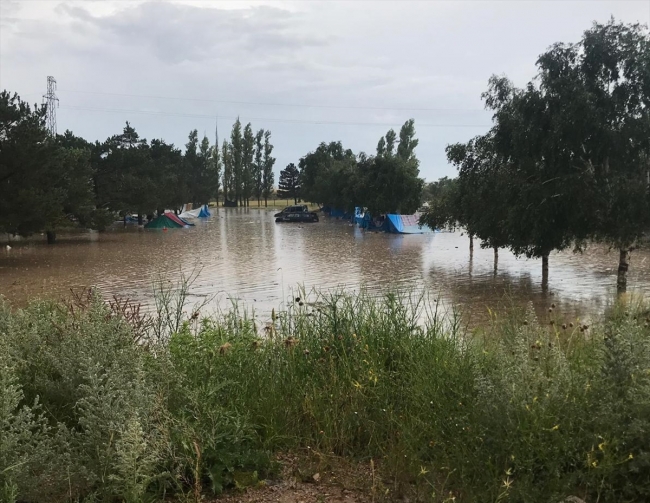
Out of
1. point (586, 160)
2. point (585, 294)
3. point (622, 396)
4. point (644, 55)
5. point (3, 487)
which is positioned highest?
point (644, 55)

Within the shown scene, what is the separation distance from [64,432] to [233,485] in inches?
36.1

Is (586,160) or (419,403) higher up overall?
(586,160)

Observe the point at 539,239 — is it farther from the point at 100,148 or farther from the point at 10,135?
the point at 100,148

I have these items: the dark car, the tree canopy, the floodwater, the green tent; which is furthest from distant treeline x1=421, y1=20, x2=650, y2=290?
the dark car

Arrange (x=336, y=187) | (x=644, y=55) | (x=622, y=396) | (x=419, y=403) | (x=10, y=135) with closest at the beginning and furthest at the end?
(x=622, y=396), (x=419, y=403), (x=644, y=55), (x=10, y=135), (x=336, y=187)

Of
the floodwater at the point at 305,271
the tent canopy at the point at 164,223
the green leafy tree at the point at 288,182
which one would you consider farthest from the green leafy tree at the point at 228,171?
the floodwater at the point at 305,271

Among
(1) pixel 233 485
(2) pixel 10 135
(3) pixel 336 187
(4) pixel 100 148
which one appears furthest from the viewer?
(3) pixel 336 187

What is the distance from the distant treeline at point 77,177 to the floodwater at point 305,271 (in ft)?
5.82

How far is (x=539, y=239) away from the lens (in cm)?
1553

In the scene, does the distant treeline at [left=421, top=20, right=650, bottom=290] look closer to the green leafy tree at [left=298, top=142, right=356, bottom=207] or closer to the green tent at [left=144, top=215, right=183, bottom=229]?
the green tent at [left=144, top=215, right=183, bottom=229]

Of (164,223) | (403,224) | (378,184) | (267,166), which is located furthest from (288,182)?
(403,224)

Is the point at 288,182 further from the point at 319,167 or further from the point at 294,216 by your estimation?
the point at 294,216

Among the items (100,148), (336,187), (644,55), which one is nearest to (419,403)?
(644,55)

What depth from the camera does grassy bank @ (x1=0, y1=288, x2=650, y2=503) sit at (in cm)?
280
